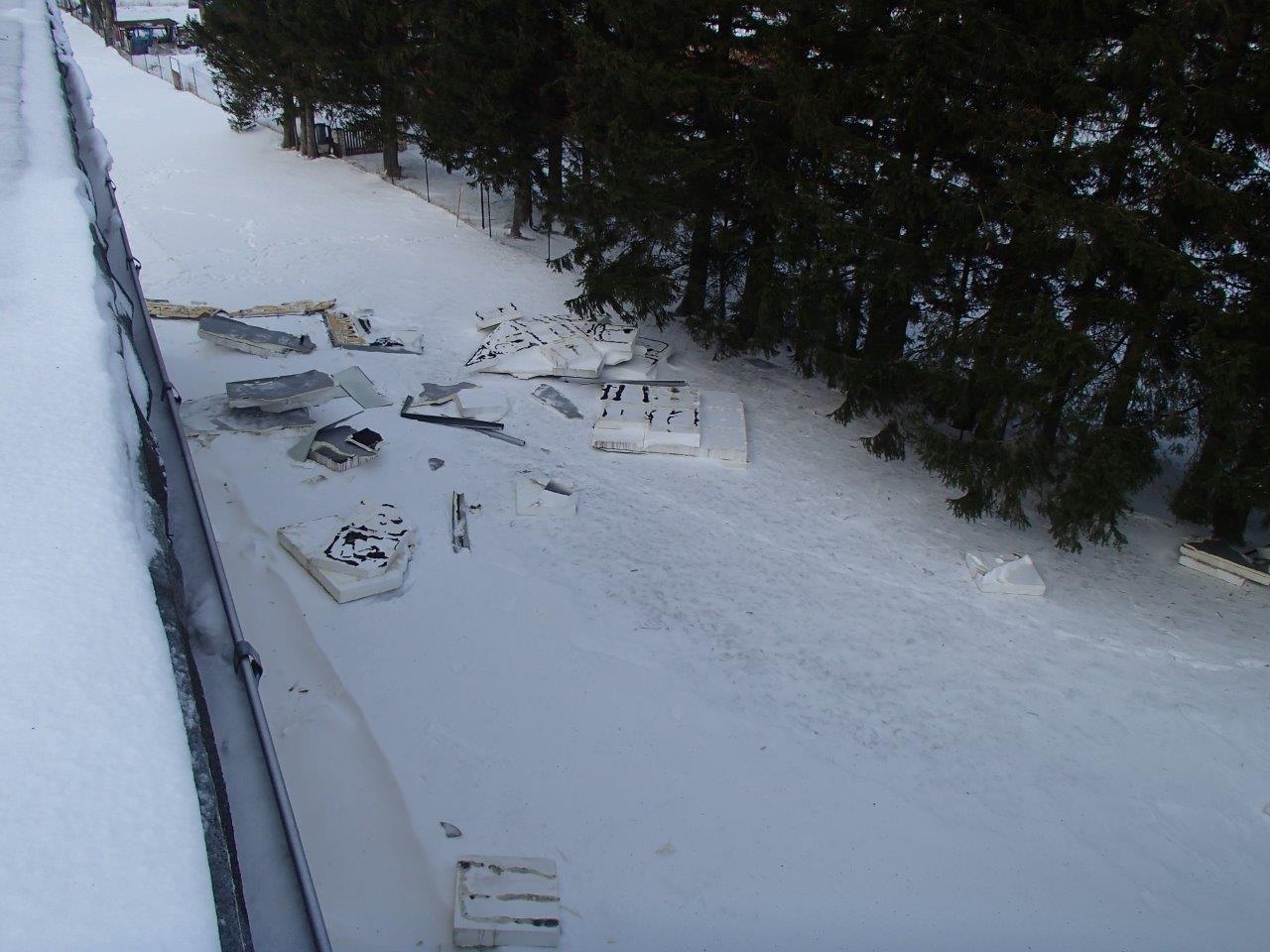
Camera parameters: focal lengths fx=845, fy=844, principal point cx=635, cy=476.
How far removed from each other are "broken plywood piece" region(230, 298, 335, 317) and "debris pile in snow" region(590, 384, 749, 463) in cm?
459

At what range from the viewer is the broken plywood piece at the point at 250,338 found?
33.8 feet

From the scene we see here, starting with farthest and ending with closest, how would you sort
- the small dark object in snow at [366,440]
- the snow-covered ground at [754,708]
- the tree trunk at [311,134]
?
the tree trunk at [311,134], the small dark object in snow at [366,440], the snow-covered ground at [754,708]

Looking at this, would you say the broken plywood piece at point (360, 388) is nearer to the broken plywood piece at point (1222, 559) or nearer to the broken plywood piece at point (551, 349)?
the broken plywood piece at point (551, 349)

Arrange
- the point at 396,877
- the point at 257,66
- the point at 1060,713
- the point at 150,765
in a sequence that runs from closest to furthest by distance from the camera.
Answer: the point at 150,765 → the point at 396,877 → the point at 1060,713 → the point at 257,66

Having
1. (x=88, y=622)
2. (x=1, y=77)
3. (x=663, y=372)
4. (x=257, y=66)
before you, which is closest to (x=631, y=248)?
(x=663, y=372)

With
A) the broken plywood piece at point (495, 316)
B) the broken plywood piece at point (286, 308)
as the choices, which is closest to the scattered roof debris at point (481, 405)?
the broken plywood piece at point (495, 316)

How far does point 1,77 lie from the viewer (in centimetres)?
759

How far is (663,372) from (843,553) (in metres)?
4.26

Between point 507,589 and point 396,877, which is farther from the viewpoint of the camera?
point 507,589

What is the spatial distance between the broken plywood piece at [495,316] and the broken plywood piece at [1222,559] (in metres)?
8.41

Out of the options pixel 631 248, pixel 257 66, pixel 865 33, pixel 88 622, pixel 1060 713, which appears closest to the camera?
Result: pixel 88 622

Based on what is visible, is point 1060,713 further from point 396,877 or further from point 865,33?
point 865,33

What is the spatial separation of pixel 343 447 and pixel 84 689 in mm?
6552

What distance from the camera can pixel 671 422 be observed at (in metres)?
9.41
